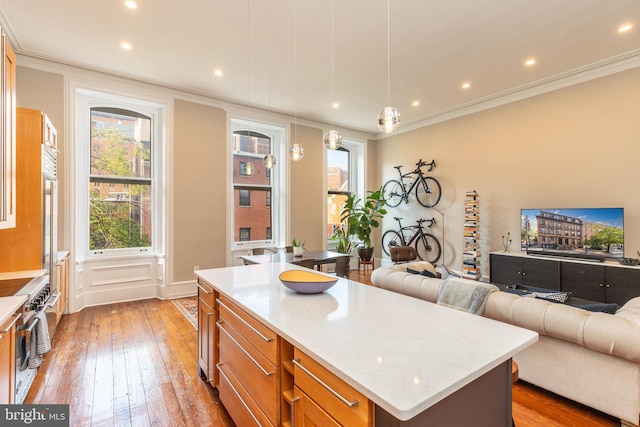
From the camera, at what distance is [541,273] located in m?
4.22

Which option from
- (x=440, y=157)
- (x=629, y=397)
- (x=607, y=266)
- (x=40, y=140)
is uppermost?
(x=440, y=157)

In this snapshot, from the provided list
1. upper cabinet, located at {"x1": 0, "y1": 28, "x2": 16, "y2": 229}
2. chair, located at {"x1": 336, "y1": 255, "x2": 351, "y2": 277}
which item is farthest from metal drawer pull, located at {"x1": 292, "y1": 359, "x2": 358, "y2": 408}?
chair, located at {"x1": 336, "y1": 255, "x2": 351, "y2": 277}

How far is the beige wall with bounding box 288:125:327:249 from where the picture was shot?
20.3 ft

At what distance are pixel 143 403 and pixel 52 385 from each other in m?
0.87

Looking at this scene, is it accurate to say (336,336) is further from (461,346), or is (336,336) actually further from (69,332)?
(69,332)

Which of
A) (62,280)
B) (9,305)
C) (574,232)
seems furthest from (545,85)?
(62,280)

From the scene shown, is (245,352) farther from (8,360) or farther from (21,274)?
(21,274)

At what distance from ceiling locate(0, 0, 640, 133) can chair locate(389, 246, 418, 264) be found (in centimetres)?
277

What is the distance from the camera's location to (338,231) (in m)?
6.88

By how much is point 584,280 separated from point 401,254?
8.44ft

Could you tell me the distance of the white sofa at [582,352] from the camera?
1813mm

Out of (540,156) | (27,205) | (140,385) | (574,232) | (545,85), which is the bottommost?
(140,385)

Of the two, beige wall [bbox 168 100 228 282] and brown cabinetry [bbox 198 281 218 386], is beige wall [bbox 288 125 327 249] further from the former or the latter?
brown cabinetry [bbox 198 281 218 386]

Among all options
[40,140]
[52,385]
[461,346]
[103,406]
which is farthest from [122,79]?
[461,346]
